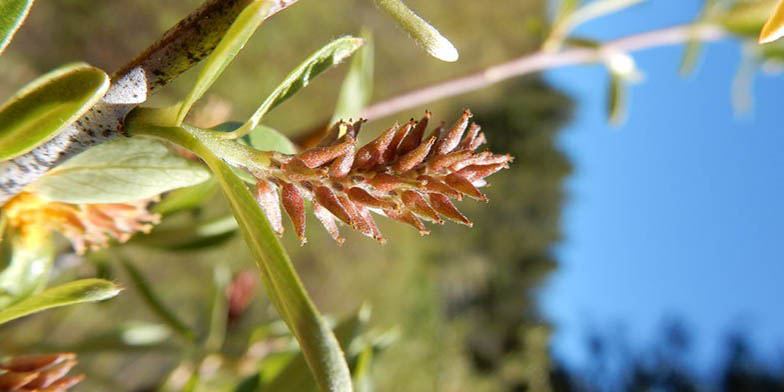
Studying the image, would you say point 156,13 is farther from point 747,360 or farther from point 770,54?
point 747,360

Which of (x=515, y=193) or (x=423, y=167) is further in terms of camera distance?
(x=515, y=193)

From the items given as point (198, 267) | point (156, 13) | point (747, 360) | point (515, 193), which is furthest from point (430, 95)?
point (515, 193)

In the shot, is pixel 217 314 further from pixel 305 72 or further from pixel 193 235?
pixel 305 72

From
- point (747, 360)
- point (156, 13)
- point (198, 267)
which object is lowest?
point (747, 360)

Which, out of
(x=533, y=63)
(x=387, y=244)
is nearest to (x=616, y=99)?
(x=533, y=63)

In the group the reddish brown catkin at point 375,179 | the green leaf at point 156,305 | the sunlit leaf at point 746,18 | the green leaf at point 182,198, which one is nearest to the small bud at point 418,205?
the reddish brown catkin at point 375,179

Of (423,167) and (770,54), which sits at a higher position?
(770,54)

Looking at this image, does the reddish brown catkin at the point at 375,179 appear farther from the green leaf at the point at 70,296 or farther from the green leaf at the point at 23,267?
the green leaf at the point at 23,267
